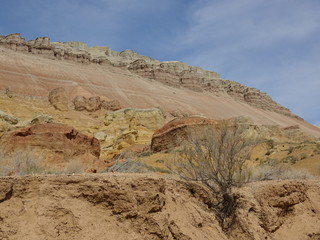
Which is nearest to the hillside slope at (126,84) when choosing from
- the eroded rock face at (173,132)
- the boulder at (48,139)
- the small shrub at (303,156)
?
the eroded rock face at (173,132)

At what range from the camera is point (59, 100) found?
4422 cm

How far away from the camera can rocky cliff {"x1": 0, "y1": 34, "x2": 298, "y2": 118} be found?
68688 mm

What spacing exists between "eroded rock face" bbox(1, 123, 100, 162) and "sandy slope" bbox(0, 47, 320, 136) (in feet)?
124

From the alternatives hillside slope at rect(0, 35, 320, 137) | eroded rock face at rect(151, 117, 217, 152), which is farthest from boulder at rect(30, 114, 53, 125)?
hillside slope at rect(0, 35, 320, 137)

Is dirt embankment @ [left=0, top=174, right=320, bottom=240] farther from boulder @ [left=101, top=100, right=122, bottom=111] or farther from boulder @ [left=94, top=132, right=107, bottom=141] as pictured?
boulder @ [left=101, top=100, right=122, bottom=111]

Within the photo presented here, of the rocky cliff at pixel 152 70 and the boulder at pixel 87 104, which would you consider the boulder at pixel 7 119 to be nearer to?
the boulder at pixel 87 104

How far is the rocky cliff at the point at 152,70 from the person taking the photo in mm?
68688

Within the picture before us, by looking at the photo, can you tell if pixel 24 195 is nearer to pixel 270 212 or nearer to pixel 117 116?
pixel 270 212

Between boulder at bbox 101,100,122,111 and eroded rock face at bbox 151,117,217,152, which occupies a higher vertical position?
boulder at bbox 101,100,122,111

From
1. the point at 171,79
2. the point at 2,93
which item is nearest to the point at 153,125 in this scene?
the point at 2,93

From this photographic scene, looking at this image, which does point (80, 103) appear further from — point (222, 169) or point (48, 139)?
point (222, 169)

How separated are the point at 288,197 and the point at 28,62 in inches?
2370

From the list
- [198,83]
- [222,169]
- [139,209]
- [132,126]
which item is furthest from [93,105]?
[198,83]

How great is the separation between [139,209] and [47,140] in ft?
31.3
